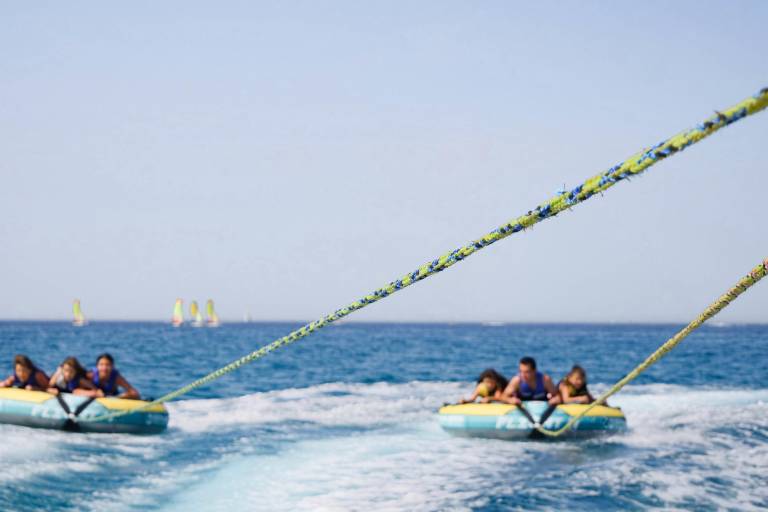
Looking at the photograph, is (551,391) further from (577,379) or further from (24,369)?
(24,369)

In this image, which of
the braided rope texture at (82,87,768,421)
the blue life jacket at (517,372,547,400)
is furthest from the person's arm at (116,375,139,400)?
the braided rope texture at (82,87,768,421)

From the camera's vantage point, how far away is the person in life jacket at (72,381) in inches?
531

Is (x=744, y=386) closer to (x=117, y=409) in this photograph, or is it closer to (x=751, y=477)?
(x=751, y=477)

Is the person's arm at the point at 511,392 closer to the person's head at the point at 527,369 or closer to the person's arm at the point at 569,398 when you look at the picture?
the person's head at the point at 527,369

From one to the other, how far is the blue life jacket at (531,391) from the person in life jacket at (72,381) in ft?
24.4

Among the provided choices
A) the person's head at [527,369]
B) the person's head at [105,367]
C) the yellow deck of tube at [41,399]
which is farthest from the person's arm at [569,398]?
the person's head at [105,367]

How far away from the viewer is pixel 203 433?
1438cm

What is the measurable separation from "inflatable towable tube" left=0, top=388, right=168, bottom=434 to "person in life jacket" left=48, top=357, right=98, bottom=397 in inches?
14.4

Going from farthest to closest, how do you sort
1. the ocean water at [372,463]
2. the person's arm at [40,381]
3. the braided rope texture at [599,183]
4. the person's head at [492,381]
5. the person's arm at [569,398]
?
the person's head at [492,381] < the person's arm at [40,381] < the person's arm at [569,398] < the ocean water at [372,463] < the braided rope texture at [599,183]

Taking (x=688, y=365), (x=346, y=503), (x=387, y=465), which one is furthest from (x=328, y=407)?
(x=688, y=365)

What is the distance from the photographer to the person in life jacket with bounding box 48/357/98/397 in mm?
13492

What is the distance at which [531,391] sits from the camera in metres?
13.6

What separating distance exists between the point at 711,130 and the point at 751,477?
915 cm

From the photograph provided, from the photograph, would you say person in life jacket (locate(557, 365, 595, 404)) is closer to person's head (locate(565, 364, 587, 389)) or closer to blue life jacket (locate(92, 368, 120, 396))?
person's head (locate(565, 364, 587, 389))
